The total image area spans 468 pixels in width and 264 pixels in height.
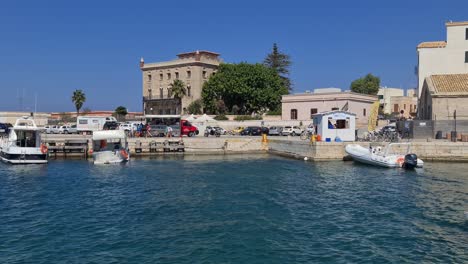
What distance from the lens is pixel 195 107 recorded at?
78250mm

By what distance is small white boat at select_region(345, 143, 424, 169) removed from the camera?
31.5 metres

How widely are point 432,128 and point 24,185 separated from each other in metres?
32.1

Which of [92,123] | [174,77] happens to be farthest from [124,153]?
[174,77]

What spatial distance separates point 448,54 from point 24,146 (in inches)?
1892

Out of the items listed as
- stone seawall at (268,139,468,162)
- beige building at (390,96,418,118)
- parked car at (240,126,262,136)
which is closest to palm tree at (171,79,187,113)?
parked car at (240,126,262,136)

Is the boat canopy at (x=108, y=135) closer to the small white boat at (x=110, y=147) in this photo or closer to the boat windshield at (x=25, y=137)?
the small white boat at (x=110, y=147)

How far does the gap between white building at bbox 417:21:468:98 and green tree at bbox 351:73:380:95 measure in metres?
49.3

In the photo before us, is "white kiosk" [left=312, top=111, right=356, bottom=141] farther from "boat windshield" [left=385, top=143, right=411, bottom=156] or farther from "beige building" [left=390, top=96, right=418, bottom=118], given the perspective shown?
"beige building" [left=390, top=96, right=418, bottom=118]

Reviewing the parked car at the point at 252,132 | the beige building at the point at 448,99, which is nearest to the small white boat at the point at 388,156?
the beige building at the point at 448,99

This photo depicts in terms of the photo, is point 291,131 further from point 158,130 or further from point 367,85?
point 367,85

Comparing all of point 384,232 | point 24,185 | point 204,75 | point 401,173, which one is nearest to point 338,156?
Answer: point 401,173

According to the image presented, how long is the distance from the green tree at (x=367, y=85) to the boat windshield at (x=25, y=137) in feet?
271

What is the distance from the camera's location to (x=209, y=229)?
15.9 m

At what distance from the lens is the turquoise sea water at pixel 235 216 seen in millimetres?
13453
